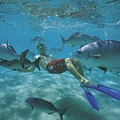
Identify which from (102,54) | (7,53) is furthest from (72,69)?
(102,54)

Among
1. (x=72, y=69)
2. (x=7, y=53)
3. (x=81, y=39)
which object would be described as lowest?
(x=72, y=69)

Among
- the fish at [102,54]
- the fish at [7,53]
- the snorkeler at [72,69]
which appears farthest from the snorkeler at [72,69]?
the fish at [7,53]

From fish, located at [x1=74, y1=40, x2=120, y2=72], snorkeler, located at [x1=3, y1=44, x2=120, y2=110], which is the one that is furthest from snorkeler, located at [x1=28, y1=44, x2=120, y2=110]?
fish, located at [x1=74, y1=40, x2=120, y2=72]

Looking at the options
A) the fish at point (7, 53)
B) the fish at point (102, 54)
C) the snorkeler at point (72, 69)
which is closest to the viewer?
the fish at point (102, 54)

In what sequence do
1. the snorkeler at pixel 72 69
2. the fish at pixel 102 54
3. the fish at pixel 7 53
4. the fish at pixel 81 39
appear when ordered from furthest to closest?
the fish at pixel 81 39
the snorkeler at pixel 72 69
the fish at pixel 7 53
the fish at pixel 102 54

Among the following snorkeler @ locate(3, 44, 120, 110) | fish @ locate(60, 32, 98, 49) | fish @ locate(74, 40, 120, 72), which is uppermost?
fish @ locate(74, 40, 120, 72)

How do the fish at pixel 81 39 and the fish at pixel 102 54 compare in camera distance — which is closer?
the fish at pixel 102 54

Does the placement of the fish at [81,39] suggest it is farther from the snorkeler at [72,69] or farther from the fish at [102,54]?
the fish at [102,54]

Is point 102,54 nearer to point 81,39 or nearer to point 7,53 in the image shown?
point 7,53

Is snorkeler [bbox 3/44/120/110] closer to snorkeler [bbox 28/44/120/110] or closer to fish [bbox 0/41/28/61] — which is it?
snorkeler [bbox 28/44/120/110]

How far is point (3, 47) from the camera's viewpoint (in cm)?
461

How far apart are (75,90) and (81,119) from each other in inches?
106

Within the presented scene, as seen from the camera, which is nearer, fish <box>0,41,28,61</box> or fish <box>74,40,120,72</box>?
fish <box>74,40,120,72</box>

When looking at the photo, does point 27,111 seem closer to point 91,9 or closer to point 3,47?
point 3,47
